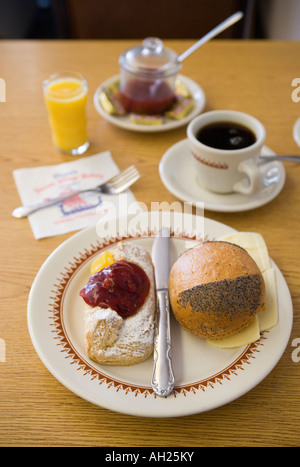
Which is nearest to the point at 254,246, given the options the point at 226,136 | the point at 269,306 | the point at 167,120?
the point at 269,306

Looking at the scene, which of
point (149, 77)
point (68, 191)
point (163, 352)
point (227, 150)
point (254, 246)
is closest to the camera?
point (163, 352)

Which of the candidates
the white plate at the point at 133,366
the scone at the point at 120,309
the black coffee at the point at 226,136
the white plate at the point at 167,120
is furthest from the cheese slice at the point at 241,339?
the white plate at the point at 167,120

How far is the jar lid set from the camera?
1.40 metres

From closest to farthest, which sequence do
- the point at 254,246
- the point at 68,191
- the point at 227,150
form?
1. the point at 254,246
2. the point at 227,150
3. the point at 68,191

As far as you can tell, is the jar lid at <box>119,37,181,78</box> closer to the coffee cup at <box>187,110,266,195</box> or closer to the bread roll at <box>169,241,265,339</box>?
Answer: the coffee cup at <box>187,110,266,195</box>

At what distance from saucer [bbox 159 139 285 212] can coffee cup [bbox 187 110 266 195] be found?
20 mm

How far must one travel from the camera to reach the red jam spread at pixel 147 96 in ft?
4.66

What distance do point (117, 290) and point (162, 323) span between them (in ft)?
0.33

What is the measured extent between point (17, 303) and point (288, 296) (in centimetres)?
54

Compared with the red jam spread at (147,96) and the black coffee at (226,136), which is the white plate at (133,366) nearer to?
the black coffee at (226,136)

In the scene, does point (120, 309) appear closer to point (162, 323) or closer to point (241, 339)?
point (162, 323)

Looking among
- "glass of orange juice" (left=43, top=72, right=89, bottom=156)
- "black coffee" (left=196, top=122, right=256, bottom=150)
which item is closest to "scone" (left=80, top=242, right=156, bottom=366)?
"black coffee" (left=196, top=122, right=256, bottom=150)

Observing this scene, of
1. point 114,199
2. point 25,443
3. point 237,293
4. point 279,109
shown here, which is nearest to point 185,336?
point 237,293

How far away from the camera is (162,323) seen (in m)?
0.83
